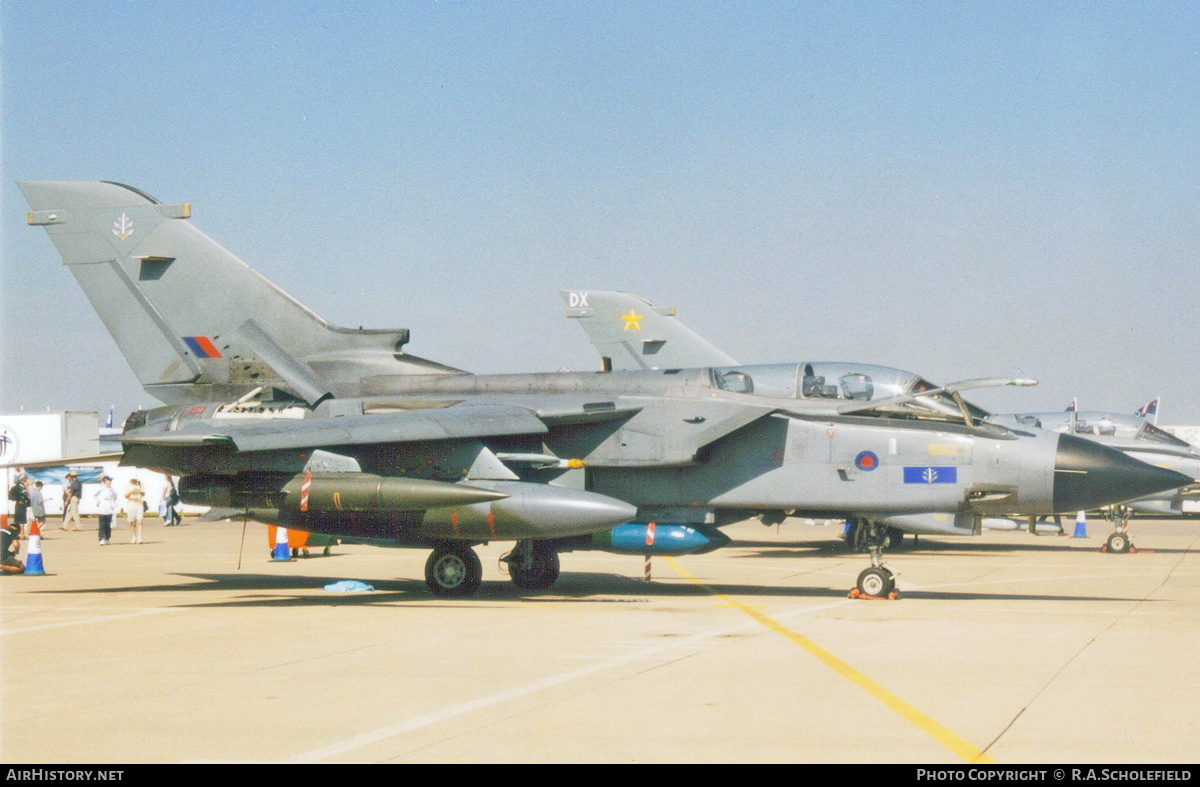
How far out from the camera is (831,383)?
1385cm

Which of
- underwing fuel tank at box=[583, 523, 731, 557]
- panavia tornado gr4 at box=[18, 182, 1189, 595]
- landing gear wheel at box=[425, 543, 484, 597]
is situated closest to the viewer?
panavia tornado gr4 at box=[18, 182, 1189, 595]

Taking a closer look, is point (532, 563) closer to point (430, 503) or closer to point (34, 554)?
point (430, 503)

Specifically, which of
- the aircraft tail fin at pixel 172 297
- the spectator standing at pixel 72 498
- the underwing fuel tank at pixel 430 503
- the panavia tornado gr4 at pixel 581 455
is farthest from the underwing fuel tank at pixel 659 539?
the spectator standing at pixel 72 498

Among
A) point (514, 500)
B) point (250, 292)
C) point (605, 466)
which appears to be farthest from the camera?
point (250, 292)

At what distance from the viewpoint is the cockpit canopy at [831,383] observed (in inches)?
535

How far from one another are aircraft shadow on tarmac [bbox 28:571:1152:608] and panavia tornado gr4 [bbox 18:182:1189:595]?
0.61 m

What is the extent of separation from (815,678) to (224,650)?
4.99m

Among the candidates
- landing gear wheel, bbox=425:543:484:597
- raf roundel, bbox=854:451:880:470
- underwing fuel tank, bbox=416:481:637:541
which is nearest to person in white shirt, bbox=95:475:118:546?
landing gear wheel, bbox=425:543:484:597

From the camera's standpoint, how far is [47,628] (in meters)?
11.1

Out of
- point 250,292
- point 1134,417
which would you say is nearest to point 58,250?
point 250,292

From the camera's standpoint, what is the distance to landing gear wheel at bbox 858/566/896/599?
1365 cm

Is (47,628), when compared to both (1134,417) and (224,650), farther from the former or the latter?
(1134,417)

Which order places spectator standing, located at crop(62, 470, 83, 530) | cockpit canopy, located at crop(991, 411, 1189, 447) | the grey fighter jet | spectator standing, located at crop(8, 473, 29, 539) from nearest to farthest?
spectator standing, located at crop(8, 473, 29, 539), the grey fighter jet, cockpit canopy, located at crop(991, 411, 1189, 447), spectator standing, located at crop(62, 470, 83, 530)

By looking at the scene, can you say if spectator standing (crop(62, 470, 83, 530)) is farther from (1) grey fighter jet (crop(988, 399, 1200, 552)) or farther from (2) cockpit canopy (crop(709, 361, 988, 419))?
(1) grey fighter jet (crop(988, 399, 1200, 552))
